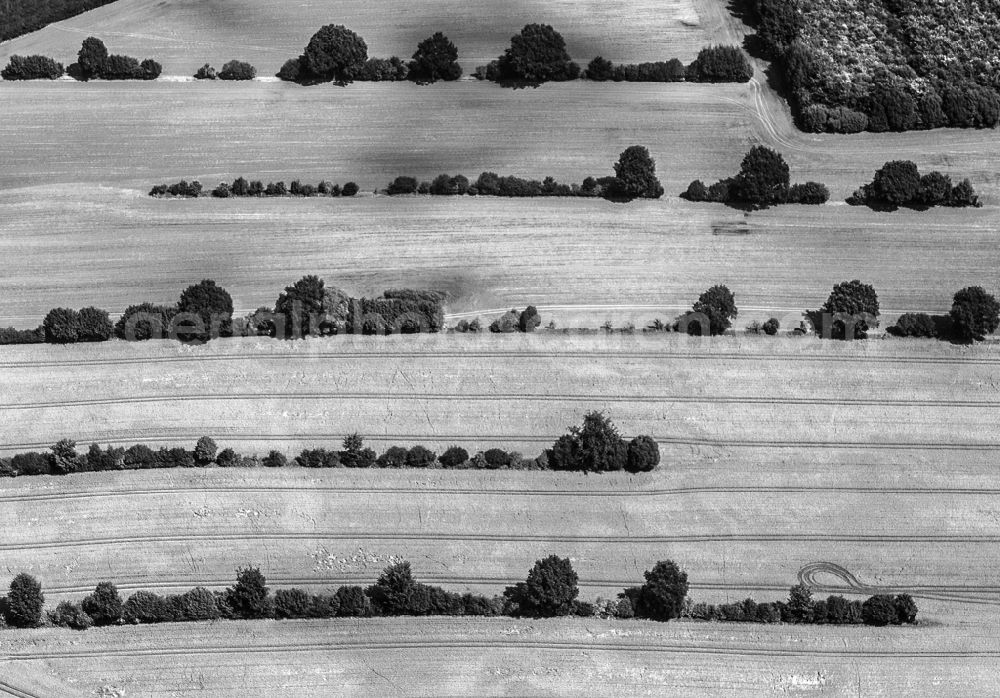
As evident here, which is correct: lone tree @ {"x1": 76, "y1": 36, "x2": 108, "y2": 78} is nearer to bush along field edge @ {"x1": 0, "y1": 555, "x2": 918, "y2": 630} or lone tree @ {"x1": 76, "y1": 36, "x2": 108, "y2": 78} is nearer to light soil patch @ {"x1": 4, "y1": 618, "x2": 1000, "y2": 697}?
bush along field edge @ {"x1": 0, "y1": 555, "x2": 918, "y2": 630}

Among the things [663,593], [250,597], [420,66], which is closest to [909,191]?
[663,593]

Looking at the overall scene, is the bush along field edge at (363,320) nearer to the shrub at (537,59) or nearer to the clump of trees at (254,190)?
the clump of trees at (254,190)

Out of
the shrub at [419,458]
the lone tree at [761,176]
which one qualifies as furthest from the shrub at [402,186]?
the lone tree at [761,176]

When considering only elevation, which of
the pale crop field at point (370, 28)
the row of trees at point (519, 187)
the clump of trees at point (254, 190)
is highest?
the pale crop field at point (370, 28)

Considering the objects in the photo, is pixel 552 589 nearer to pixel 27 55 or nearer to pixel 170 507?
pixel 170 507

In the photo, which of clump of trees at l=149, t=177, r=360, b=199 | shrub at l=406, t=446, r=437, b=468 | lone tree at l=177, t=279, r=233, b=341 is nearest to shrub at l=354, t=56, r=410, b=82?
clump of trees at l=149, t=177, r=360, b=199

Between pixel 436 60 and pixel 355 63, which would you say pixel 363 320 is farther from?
pixel 436 60
